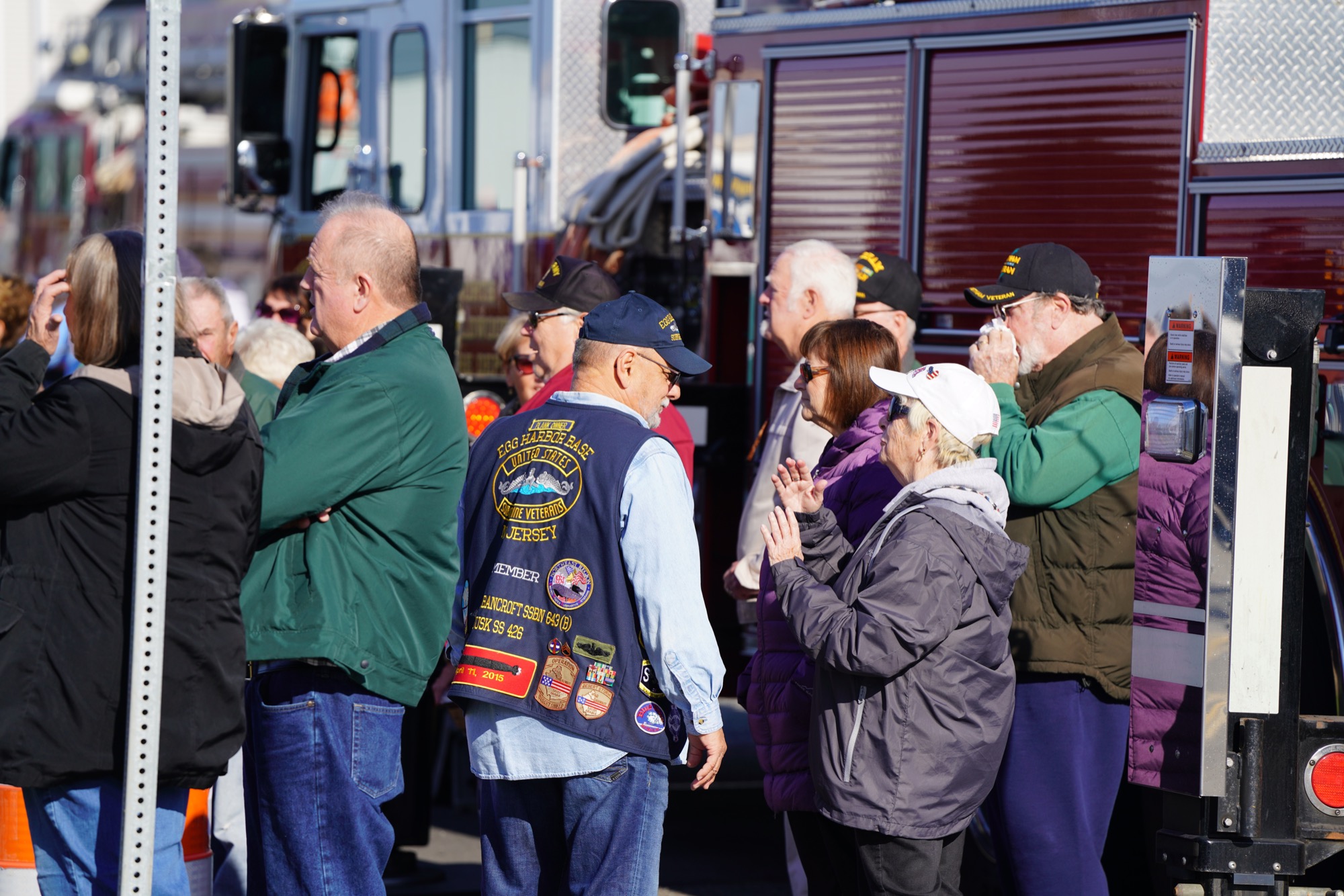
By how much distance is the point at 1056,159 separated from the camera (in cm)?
490

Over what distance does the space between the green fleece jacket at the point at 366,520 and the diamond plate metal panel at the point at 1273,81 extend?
2.24 meters

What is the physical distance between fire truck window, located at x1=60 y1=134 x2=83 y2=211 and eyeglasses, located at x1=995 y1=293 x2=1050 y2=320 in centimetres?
1511

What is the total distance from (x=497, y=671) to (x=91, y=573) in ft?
2.57

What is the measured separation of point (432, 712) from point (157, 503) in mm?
3388

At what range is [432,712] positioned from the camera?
611 centimetres

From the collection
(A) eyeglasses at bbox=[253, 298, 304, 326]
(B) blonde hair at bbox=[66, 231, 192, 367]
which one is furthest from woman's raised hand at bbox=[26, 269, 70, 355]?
(A) eyeglasses at bbox=[253, 298, 304, 326]

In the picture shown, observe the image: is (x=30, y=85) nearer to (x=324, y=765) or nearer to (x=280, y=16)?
(x=280, y=16)

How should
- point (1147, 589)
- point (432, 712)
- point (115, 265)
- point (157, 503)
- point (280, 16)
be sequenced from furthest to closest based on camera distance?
point (280, 16)
point (432, 712)
point (1147, 589)
point (115, 265)
point (157, 503)

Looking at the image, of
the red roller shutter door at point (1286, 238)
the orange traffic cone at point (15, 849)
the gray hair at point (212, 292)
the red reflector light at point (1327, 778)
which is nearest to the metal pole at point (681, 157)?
the gray hair at point (212, 292)

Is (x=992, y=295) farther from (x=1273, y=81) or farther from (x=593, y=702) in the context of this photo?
(x=593, y=702)

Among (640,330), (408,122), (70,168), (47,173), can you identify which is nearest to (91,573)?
(640,330)

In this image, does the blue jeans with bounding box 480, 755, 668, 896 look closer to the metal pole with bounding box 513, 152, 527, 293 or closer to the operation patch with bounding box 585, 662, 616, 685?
the operation patch with bounding box 585, 662, 616, 685

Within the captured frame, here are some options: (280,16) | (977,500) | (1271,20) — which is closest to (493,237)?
(280,16)

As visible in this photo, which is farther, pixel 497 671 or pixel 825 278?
pixel 825 278
